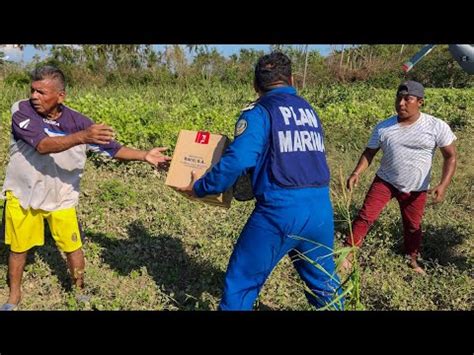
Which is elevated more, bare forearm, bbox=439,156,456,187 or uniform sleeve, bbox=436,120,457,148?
uniform sleeve, bbox=436,120,457,148

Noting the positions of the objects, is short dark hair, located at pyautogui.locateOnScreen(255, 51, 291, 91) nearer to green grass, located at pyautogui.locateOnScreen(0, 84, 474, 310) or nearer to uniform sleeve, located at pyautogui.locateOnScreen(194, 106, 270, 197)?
uniform sleeve, located at pyautogui.locateOnScreen(194, 106, 270, 197)

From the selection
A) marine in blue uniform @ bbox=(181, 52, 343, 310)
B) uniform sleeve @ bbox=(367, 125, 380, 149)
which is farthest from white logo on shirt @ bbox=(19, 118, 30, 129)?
uniform sleeve @ bbox=(367, 125, 380, 149)

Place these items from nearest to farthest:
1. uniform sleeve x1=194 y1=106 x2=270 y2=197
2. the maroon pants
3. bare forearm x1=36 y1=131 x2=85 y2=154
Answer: uniform sleeve x1=194 y1=106 x2=270 y2=197, bare forearm x1=36 y1=131 x2=85 y2=154, the maroon pants

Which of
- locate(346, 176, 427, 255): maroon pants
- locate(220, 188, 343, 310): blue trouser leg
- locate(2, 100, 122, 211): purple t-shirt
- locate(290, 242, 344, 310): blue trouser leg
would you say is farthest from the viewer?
locate(346, 176, 427, 255): maroon pants

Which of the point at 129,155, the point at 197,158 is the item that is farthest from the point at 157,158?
the point at 197,158

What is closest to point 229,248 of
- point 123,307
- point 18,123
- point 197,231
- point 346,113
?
point 197,231

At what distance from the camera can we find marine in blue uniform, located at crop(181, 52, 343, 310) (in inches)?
104

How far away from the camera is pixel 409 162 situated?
4.05 metres

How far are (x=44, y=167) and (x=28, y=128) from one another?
0.33m

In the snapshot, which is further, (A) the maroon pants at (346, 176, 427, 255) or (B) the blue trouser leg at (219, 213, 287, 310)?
(A) the maroon pants at (346, 176, 427, 255)

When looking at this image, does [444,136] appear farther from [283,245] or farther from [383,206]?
[283,245]

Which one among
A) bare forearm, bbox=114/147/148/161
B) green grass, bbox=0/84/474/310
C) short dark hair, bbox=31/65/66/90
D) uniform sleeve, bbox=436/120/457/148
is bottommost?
green grass, bbox=0/84/474/310

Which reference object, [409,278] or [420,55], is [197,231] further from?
[420,55]

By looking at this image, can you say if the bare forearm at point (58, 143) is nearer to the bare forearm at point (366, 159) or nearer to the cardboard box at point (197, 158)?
the cardboard box at point (197, 158)
